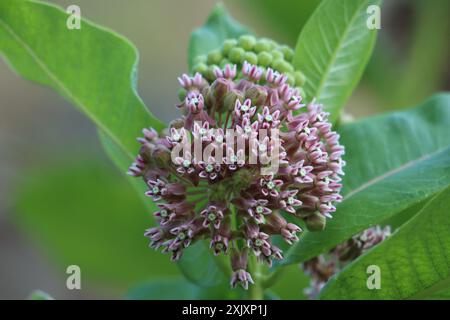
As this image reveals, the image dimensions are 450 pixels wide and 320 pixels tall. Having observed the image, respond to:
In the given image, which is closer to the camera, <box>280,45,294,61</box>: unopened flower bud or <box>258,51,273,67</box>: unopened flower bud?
<box>258,51,273,67</box>: unopened flower bud

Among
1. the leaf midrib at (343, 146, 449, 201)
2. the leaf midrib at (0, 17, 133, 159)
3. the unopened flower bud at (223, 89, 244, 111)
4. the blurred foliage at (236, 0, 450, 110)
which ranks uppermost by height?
the blurred foliage at (236, 0, 450, 110)

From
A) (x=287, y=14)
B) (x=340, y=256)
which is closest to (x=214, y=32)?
(x=340, y=256)

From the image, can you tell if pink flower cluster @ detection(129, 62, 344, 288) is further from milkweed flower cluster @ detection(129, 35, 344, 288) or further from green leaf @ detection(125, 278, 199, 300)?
green leaf @ detection(125, 278, 199, 300)

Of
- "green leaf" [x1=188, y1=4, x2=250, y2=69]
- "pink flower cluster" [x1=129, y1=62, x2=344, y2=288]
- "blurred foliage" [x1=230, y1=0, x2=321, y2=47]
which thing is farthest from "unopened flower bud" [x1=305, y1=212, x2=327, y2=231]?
"blurred foliage" [x1=230, y1=0, x2=321, y2=47]

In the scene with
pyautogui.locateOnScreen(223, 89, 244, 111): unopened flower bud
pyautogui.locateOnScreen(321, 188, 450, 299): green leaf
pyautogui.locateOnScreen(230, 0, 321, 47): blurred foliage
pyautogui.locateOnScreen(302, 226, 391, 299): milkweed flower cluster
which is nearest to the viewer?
pyautogui.locateOnScreen(321, 188, 450, 299): green leaf
